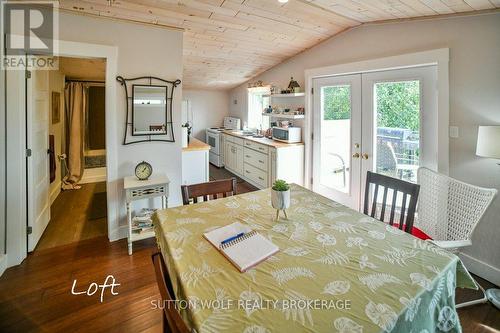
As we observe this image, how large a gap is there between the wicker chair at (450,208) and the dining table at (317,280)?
59 centimetres

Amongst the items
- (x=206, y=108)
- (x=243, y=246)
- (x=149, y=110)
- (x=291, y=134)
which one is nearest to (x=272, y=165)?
(x=291, y=134)

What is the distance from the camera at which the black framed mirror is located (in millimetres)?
2779

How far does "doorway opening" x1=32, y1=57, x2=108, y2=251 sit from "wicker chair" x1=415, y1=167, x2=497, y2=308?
324 centimetres

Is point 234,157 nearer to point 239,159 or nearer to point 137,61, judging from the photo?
point 239,159

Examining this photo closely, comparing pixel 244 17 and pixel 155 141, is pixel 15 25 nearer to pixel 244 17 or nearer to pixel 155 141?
pixel 155 141

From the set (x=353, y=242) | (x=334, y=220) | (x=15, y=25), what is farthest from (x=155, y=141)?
(x=353, y=242)

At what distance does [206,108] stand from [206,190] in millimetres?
5179

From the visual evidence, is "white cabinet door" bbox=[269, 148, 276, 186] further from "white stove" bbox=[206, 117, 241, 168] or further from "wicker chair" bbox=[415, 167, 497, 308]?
"white stove" bbox=[206, 117, 241, 168]

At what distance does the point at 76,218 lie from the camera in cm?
341

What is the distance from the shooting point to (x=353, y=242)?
4.28ft

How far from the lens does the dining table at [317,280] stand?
821mm

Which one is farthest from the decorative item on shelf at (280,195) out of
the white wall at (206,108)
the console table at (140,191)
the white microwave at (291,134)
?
the white wall at (206,108)

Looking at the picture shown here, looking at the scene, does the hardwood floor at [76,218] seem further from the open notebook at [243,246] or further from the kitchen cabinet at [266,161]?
the kitchen cabinet at [266,161]

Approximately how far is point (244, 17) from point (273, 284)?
8.91 feet
